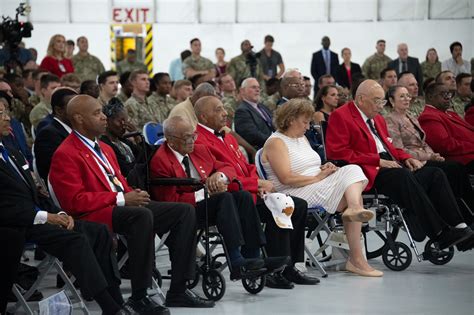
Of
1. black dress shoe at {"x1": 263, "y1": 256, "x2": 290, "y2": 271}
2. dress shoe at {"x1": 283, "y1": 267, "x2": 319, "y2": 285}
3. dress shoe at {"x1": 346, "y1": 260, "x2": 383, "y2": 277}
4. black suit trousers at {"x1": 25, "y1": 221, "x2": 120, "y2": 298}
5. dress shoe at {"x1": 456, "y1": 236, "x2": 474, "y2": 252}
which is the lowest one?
dress shoe at {"x1": 346, "y1": 260, "x2": 383, "y2": 277}

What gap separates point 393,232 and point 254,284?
1548mm

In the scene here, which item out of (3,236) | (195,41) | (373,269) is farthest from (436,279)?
(195,41)

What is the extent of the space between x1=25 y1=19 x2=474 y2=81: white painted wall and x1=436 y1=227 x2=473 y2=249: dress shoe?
12.8 metres

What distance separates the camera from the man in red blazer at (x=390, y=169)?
7328mm

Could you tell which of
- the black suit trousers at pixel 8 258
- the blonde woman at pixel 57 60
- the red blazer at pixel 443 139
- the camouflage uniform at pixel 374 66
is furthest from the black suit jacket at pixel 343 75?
the black suit trousers at pixel 8 258

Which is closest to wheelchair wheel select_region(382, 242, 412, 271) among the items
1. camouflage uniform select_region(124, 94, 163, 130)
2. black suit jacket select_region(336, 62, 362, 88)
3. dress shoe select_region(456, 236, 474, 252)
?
dress shoe select_region(456, 236, 474, 252)

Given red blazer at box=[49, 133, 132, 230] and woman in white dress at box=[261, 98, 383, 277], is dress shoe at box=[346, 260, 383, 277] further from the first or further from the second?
red blazer at box=[49, 133, 132, 230]

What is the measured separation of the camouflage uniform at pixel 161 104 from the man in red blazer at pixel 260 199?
2957 millimetres

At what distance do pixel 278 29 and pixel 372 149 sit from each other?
1298cm

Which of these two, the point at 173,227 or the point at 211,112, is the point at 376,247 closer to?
the point at 211,112

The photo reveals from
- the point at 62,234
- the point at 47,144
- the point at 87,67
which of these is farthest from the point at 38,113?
the point at 87,67

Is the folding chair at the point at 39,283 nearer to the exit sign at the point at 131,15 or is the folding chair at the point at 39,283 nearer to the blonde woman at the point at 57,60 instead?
the blonde woman at the point at 57,60

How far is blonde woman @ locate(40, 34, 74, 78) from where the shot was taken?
12844 mm

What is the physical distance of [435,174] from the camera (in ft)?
24.9
